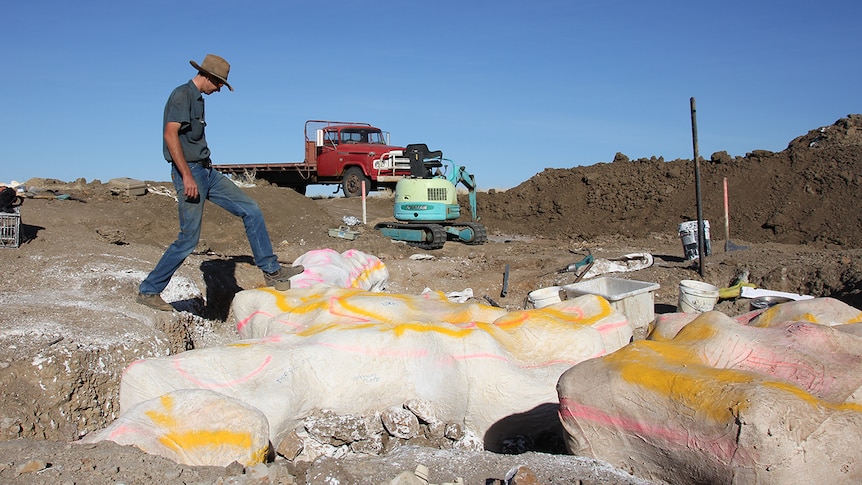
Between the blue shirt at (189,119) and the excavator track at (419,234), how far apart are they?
7.75 metres

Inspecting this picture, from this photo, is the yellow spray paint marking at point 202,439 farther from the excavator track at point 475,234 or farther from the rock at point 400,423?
the excavator track at point 475,234

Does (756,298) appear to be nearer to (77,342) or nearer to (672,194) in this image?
(77,342)

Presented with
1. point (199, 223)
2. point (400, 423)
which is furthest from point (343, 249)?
point (400, 423)

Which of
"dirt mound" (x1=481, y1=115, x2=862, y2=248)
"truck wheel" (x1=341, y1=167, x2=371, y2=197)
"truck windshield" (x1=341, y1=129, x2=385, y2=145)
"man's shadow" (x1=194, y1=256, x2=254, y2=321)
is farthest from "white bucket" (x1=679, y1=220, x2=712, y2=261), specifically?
"truck windshield" (x1=341, y1=129, x2=385, y2=145)

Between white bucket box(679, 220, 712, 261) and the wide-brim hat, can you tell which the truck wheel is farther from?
the wide-brim hat

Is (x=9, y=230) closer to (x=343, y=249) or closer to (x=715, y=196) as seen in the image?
(x=343, y=249)

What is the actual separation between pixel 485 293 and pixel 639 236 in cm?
848

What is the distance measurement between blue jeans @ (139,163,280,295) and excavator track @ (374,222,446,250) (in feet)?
24.0

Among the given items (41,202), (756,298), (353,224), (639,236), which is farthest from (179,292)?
(639,236)

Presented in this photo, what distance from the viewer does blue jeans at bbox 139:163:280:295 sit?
435cm

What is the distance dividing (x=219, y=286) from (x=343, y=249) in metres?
5.71

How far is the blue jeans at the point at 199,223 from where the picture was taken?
435 cm

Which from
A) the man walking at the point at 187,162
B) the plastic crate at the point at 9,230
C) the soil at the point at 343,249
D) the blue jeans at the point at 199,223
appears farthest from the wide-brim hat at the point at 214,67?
the plastic crate at the point at 9,230

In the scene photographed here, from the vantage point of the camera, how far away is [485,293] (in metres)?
8.20
